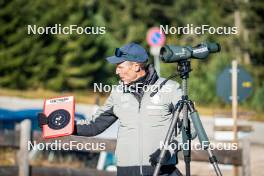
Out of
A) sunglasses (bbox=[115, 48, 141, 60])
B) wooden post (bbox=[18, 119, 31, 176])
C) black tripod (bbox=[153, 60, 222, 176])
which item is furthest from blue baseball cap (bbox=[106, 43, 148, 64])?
wooden post (bbox=[18, 119, 31, 176])

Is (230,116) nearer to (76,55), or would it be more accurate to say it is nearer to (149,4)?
(76,55)

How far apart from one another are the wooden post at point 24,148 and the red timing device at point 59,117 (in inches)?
126

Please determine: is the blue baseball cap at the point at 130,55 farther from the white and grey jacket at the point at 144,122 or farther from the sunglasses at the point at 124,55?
the white and grey jacket at the point at 144,122

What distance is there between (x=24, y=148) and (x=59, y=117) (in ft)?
11.2

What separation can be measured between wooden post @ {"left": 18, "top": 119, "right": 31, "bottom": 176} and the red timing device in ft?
10.5

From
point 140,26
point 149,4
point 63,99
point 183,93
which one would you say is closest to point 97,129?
point 63,99

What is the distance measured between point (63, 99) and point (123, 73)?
2.07ft

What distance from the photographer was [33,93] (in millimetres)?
29469

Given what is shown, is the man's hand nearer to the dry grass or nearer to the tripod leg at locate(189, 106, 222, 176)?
the tripod leg at locate(189, 106, 222, 176)

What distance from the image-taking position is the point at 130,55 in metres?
4.97

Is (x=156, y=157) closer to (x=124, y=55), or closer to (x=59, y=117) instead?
(x=124, y=55)

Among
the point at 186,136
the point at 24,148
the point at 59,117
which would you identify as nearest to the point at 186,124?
the point at 186,136

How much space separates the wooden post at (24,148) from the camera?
844 centimetres

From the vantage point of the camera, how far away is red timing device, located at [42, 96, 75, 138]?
520 cm
